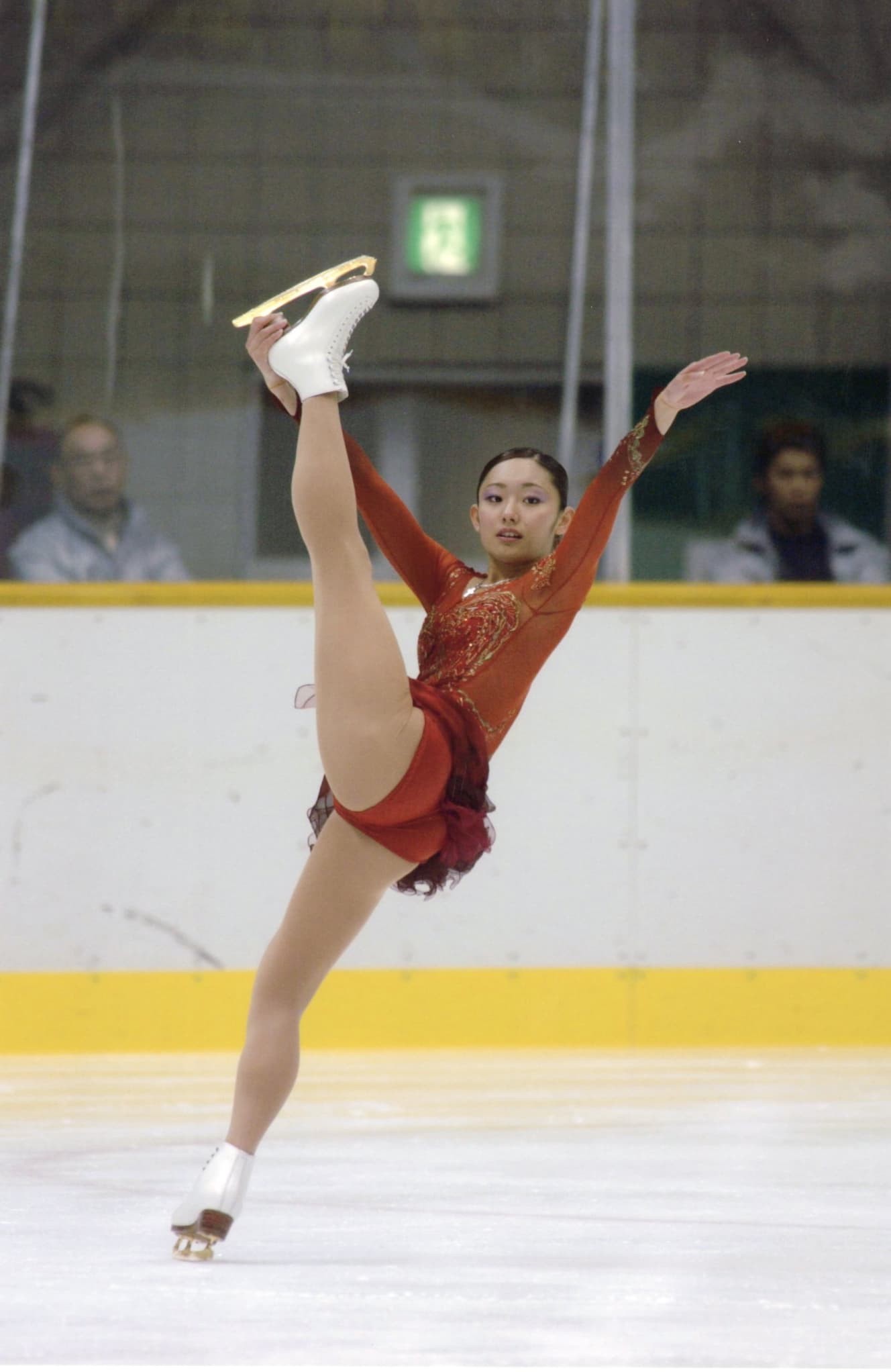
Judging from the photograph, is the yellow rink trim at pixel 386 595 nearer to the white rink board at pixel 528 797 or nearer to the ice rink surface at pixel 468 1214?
the white rink board at pixel 528 797

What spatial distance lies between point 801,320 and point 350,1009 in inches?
80.0

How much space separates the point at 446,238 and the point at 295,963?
2642 millimetres

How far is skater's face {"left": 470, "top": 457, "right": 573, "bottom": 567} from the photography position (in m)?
2.24

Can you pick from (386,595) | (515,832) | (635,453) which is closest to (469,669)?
(635,453)

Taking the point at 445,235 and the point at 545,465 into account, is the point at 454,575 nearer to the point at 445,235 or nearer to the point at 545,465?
the point at 545,465

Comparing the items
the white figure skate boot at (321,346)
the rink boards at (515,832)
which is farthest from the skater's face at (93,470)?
the white figure skate boot at (321,346)

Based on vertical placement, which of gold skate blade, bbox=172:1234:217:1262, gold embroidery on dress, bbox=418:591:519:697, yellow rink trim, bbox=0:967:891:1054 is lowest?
gold skate blade, bbox=172:1234:217:1262

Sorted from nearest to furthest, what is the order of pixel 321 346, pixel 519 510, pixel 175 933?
pixel 321 346
pixel 519 510
pixel 175 933

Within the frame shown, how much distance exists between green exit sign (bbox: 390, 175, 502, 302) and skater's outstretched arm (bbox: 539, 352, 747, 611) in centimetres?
212

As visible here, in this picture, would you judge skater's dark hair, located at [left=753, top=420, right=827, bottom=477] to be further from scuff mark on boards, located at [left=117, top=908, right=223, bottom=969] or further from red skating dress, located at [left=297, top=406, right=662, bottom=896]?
red skating dress, located at [left=297, top=406, right=662, bottom=896]

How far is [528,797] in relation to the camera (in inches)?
147

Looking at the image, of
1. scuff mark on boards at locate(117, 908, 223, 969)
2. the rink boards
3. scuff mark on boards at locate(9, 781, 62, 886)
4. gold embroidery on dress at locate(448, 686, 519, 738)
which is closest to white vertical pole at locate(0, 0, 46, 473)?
the rink boards

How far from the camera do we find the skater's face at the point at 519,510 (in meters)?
2.24

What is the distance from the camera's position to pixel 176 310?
13.4 ft
